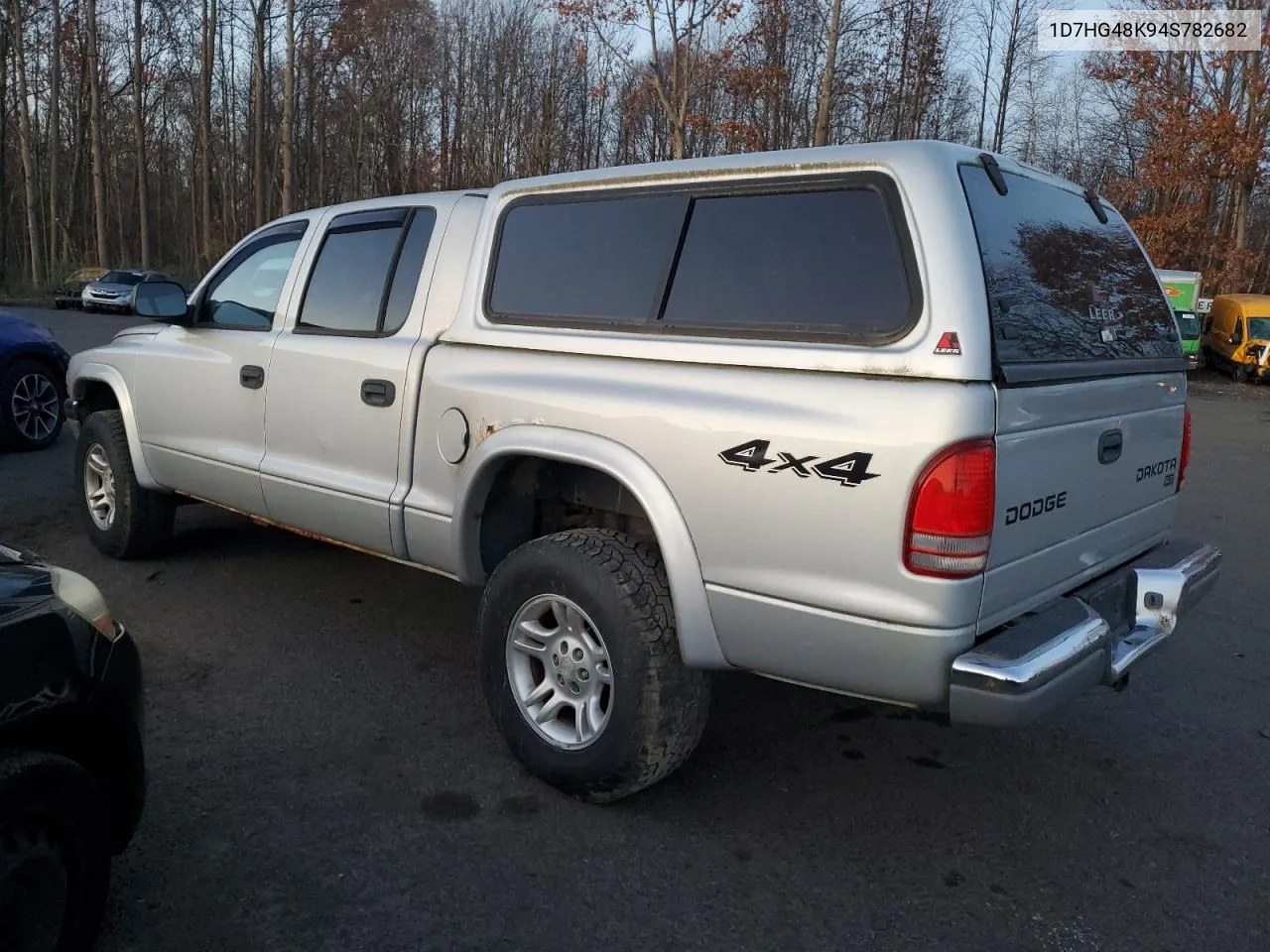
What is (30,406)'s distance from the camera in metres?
8.86

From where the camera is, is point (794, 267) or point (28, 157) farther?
point (28, 157)

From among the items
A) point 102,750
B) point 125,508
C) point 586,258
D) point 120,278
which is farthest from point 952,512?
point 120,278

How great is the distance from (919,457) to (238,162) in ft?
171

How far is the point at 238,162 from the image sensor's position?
48.3 meters

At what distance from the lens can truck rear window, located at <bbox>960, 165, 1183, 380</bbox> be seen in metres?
2.82

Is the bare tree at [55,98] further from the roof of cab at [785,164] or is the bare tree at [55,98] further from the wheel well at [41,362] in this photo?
the roof of cab at [785,164]

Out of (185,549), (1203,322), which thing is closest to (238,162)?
(1203,322)

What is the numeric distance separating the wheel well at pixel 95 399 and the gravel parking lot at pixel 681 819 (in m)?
1.53

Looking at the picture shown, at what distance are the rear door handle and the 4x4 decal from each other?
0.97 metres

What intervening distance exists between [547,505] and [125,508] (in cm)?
289

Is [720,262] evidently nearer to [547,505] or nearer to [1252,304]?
[547,505]

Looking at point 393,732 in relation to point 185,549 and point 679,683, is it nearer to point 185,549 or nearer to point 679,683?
point 679,683

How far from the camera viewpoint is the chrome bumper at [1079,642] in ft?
8.34

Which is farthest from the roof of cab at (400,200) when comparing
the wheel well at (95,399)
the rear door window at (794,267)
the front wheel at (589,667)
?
the wheel well at (95,399)
